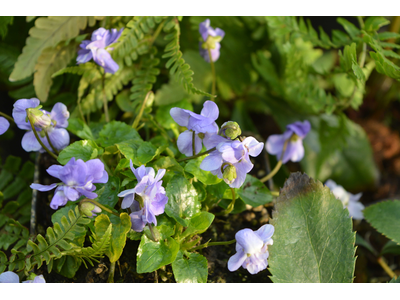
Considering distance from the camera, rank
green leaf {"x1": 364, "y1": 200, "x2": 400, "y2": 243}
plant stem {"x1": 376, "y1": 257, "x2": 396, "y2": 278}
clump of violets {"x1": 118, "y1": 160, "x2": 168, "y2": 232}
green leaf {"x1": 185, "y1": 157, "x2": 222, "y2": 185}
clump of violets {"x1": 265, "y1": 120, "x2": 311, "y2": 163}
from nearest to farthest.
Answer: clump of violets {"x1": 118, "y1": 160, "x2": 168, "y2": 232}
green leaf {"x1": 185, "y1": 157, "x2": 222, "y2": 185}
green leaf {"x1": 364, "y1": 200, "x2": 400, "y2": 243}
clump of violets {"x1": 265, "y1": 120, "x2": 311, "y2": 163}
plant stem {"x1": 376, "y1": 257, "x2": 396, "y2": 278}

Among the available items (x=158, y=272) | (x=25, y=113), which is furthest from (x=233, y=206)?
(x=25, y=113)

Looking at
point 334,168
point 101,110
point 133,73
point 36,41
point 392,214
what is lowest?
point 334,168

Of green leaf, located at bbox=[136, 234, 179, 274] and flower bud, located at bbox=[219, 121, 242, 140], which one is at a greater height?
flower bud, located at bbox=[219, 121, 242, 140]

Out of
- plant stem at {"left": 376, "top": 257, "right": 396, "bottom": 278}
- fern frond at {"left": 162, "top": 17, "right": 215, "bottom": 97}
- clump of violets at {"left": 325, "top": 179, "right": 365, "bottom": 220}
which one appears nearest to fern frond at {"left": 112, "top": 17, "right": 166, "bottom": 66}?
fern frond at {"left": 162, "top": 17, "right": 215, "bottom": 97}

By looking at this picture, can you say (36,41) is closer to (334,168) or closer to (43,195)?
(43,195)

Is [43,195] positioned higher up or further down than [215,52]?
further down

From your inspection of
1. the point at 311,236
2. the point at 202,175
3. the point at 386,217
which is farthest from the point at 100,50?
the point at 386,217

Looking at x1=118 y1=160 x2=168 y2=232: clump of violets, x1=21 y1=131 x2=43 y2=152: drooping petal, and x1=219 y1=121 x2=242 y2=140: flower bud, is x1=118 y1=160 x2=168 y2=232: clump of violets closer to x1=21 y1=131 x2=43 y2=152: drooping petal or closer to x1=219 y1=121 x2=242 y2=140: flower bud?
x1=219 y1=121 x2=242 y2=140: flower bud
